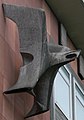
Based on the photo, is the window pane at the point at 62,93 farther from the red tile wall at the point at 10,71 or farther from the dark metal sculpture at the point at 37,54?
the dark metal sculpture at the point at 37,54

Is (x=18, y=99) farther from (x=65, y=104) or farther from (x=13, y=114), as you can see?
(x=65, y=104)

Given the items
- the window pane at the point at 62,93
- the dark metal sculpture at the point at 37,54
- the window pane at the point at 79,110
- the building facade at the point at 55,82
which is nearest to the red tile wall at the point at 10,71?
the building facade at the point at 55,82

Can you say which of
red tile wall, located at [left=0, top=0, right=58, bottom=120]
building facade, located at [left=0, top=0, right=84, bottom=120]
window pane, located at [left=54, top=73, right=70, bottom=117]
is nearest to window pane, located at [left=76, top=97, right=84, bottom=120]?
building facade, located at [left=0, top=0, right=84, bottom=120]

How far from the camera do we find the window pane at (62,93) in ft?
46.7

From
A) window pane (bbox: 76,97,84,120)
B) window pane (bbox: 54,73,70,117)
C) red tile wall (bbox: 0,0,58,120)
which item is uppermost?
red tile wall (bbox: 0,0,58,120)

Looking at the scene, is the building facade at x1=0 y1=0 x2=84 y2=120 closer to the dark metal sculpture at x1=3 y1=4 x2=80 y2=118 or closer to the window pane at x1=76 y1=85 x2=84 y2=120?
the window pane at x1=76 y1=85 x2=84 y2=120

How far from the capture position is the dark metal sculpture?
11828 mm

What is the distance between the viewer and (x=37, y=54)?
11.9m

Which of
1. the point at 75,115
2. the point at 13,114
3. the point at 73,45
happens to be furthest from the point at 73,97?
the point at 13,114

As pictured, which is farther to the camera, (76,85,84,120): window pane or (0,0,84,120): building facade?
(76,85,84,120): window pane

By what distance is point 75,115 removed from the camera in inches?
594

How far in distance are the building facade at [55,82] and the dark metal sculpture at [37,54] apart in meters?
0.15

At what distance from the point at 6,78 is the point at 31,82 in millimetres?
357

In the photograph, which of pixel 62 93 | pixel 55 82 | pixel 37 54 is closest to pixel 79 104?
pixel 62 93
